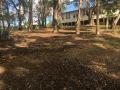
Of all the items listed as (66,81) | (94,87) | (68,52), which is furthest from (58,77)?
(68,52)

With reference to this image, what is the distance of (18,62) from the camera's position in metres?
17.0

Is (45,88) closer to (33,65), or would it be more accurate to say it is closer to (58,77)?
(58,77)

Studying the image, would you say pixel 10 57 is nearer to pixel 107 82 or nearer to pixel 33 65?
pixel 33 65

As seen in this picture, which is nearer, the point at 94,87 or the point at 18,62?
Answer: the point at 94,87

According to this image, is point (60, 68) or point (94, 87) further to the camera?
point (60, 68)

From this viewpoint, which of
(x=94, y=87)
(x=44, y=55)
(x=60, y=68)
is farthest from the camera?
(x=44, y=55)

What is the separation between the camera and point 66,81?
44.5 ft

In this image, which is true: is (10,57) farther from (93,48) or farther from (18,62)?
(93,48)

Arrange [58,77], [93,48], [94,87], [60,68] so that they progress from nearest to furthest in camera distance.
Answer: [94,87], [58,77], [60,68], [93,48]

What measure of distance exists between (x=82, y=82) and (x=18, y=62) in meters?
4.88

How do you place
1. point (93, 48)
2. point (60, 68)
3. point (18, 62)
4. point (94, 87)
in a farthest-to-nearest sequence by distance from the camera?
1. point (93, 48)
2. point (18, 62)
3. point (60, 68)
4. point (94, 87)

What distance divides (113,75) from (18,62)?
5.47m

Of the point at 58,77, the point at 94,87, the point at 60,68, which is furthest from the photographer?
the point at 60,68

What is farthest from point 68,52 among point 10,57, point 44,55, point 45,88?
point 45,88
